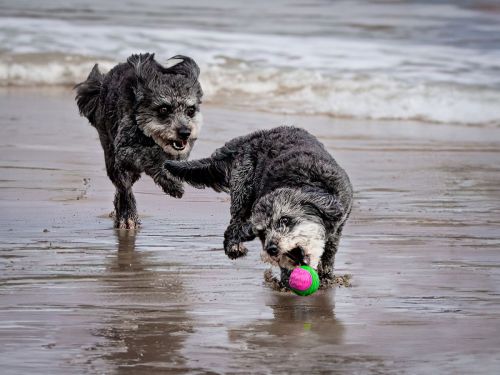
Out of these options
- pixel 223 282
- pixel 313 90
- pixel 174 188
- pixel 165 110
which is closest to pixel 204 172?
pixel 223 282

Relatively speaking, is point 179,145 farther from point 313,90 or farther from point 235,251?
point 313,90

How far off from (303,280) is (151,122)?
3.30m

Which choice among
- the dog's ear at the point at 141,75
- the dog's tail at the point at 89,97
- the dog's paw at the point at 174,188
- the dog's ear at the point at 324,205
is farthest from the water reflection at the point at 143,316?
the dog's tail at the point at 89,97

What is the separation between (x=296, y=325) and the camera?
6.18 metres

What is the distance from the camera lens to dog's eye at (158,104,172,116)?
9.34 metres

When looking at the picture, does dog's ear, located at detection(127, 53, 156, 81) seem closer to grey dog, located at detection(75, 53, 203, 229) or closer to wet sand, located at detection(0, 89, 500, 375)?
grey dog, located at detection(75, 53, 203, 229)

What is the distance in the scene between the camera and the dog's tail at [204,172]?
7.95m

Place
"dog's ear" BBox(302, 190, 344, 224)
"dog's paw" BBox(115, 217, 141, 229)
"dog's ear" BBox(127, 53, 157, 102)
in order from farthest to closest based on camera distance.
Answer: "dog's ear" BBox(127, 53, 157, 102), "dog's paw" BBox(115, 217, 141, 229), "dog's ear" BBox(302, 190, 344, 224)

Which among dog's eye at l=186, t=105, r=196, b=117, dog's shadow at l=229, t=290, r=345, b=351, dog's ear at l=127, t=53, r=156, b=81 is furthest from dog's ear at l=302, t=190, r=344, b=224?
dog's ear at l=127, t=53, r=156, b=81

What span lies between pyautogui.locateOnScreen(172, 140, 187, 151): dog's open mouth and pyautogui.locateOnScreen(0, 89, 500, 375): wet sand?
1.94 feet

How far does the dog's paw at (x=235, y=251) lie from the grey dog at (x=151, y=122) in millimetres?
2043

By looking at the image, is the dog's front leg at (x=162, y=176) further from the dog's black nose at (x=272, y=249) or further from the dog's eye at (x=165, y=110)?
the dog's black nose at (x=272, y=249)

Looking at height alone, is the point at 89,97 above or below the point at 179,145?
above

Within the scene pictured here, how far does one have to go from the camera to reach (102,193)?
10.5 metres
